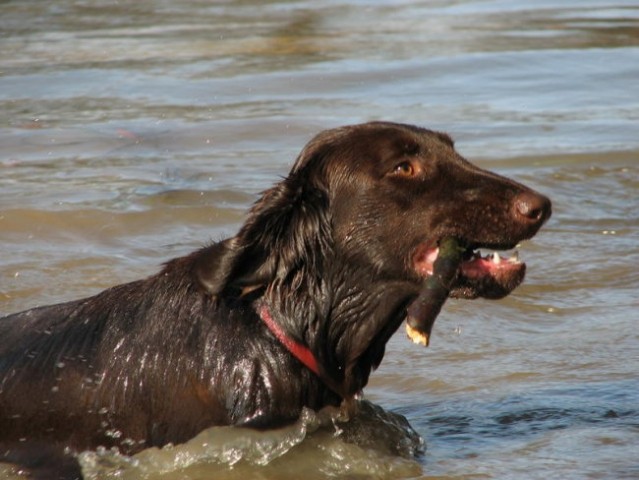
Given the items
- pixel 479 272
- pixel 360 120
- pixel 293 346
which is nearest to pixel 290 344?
pixel 293 346

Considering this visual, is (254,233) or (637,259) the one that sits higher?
(254,233)

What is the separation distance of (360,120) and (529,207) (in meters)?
7.36

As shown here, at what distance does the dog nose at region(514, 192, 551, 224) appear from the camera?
5.48 metres

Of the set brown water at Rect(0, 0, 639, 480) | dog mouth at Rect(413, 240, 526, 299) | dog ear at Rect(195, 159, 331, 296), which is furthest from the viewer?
brown water at Rect(0, 0, 639, 480)

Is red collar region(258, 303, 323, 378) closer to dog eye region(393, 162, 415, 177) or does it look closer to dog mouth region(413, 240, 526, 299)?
dog mouth region(413, 240, 526, 299)

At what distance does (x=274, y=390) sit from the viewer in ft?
18.1

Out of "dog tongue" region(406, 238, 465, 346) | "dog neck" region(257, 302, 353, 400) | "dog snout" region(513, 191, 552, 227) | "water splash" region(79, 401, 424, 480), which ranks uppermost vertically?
"dog snout" region(513, 191, 552, 227)

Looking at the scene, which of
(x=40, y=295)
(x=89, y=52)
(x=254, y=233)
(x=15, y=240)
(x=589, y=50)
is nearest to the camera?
(x=254, y=233)

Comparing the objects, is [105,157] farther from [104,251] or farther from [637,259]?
[637,259]

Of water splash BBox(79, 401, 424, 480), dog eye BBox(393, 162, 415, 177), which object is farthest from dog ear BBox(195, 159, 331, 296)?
water splash BBox(79, 401, 424, 480)

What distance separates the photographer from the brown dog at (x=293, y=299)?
5.47 metres

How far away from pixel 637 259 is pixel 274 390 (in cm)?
399

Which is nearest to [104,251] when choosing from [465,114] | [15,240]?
[15,240]

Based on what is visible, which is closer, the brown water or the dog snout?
the dog snout
